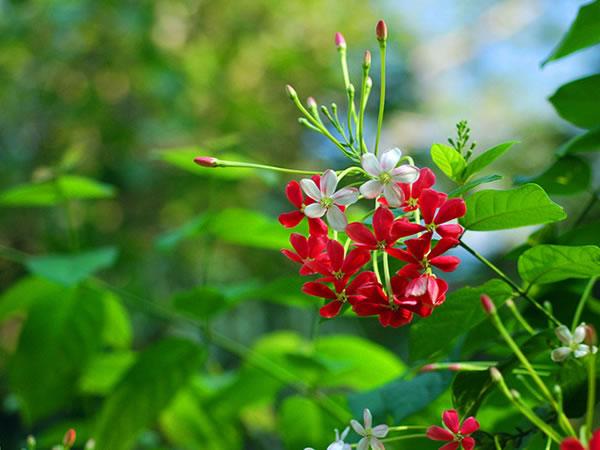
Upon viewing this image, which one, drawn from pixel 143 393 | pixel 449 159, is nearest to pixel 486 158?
pixel 449 159

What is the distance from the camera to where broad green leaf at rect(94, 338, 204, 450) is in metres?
0.80

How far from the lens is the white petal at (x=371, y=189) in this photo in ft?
1.37

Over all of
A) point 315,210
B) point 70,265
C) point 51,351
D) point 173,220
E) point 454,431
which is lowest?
point 173,220

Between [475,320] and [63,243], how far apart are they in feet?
3.49

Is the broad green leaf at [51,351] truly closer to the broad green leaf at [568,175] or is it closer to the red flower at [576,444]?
the broad green leaf at [568,175]

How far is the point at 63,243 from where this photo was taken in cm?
138

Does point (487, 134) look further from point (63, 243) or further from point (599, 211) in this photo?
point (63, 243)

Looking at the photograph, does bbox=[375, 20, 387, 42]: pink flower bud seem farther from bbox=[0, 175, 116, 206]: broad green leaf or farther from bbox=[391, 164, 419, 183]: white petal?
bbox=[0, 175, 116, 206]: broad green leaf

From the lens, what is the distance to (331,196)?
1.43 feet

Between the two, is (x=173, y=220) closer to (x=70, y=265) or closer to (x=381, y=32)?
(x=70, y=265)

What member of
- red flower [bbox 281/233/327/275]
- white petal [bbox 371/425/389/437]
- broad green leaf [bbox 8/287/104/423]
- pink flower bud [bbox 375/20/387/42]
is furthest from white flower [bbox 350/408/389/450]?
broad green leaf [bbox 8/287/104/423]

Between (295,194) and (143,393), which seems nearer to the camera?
(295,194)

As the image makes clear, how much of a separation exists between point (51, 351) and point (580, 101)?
2.20 feet

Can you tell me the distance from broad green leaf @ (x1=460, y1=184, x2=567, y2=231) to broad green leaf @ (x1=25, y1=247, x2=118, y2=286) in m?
0.48
